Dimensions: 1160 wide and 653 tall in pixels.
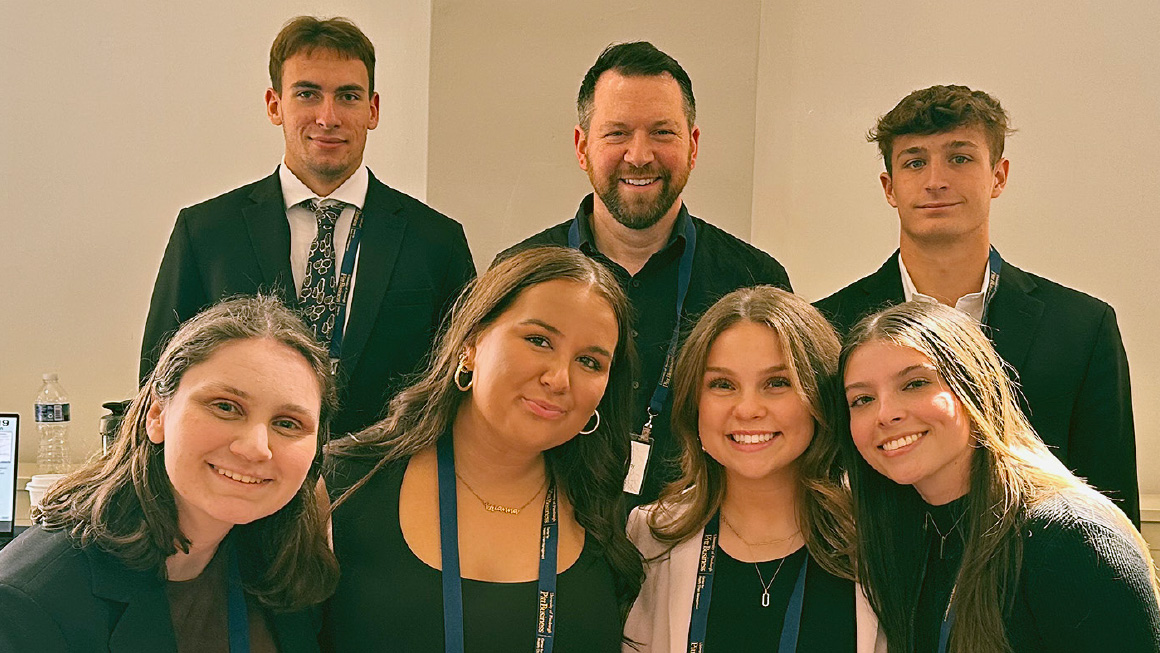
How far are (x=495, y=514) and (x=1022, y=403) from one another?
5.34 ft

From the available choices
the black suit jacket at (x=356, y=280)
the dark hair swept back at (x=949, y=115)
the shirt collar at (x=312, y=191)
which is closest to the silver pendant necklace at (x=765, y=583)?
the black suit jacket at (x=356, y=280)

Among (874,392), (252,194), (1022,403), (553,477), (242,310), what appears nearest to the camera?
(242,310)

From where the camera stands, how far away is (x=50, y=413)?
4652 mm

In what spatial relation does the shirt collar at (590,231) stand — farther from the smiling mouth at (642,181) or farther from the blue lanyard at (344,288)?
the blue lanyard at (344,288)

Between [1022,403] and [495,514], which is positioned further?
[1022,403]

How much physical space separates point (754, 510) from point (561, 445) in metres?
0.47

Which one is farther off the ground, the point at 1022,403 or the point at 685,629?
the point at 1022,403

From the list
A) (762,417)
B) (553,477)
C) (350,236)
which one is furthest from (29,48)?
(762,417)

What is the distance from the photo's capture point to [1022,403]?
3.13 meters

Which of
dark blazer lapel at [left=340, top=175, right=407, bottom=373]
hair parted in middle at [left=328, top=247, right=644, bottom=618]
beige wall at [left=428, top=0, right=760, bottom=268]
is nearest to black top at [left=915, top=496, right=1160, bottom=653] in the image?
hair parted in middle at [left=328, top=247, right=644, bottom=618]

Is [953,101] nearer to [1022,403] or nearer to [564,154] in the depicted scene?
[1022,403]

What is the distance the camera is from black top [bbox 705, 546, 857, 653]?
2.31m

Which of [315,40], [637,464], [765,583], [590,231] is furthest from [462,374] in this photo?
[315,40]

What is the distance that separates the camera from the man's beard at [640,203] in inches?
130
